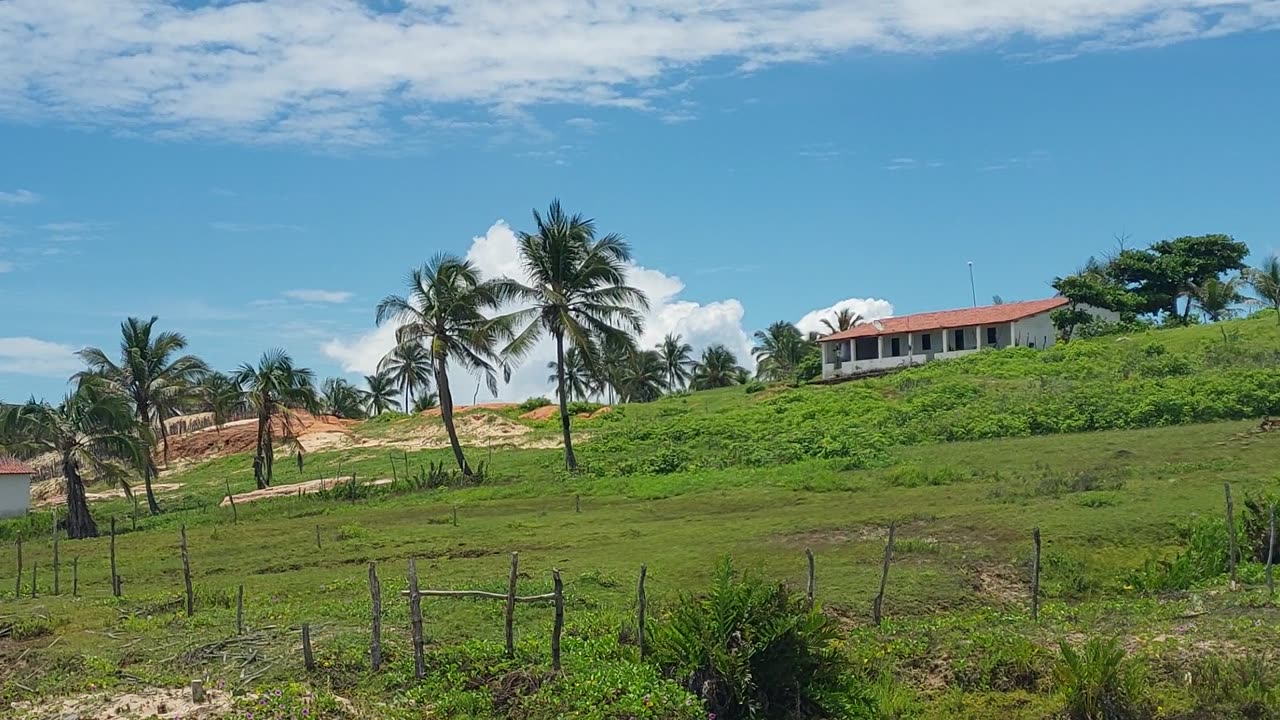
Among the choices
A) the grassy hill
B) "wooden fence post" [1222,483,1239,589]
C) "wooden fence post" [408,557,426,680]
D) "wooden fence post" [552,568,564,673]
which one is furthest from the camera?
"wooden fence post" [1222,483,1239,589]

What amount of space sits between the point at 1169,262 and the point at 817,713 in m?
62.7

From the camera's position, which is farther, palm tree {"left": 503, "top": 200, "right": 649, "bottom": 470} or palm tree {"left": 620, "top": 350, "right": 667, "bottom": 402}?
palm tree {"left": 620, "top": 350, "right": 667, "bottom": 402}

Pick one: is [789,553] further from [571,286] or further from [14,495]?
[14,495]

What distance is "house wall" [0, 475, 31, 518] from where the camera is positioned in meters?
52.7

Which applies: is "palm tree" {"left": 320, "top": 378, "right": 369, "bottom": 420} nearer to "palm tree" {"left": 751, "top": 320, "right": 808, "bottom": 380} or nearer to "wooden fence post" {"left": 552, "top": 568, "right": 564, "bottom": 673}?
"palm tree" {"left": 751, "top": 320, "right": 808, "bottom": 380}

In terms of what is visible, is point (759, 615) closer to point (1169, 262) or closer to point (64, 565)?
point (64, 565)

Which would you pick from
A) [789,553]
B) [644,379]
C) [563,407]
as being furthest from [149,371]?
[644,379]

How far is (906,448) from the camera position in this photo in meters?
40.8

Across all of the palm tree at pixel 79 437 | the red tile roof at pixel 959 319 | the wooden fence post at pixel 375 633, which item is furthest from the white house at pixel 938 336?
the wooden fence post at pixel 375 633

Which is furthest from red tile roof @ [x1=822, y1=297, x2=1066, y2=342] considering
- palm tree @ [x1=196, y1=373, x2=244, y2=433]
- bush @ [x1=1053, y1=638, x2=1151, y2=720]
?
bush @ [x1=1053, y1=638, x2=1151, y2=720]

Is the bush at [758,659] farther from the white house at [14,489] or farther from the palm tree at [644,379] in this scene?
the palm tree at [644,379]

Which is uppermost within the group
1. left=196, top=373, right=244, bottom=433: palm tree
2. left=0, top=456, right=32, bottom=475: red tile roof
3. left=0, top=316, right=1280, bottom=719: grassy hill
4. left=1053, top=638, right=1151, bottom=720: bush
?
left=196, top=373, right=244, bottom=433: palm tree

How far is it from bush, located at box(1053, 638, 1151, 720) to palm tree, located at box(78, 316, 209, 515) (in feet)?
131

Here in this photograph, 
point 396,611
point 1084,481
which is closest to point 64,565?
point 396,611
